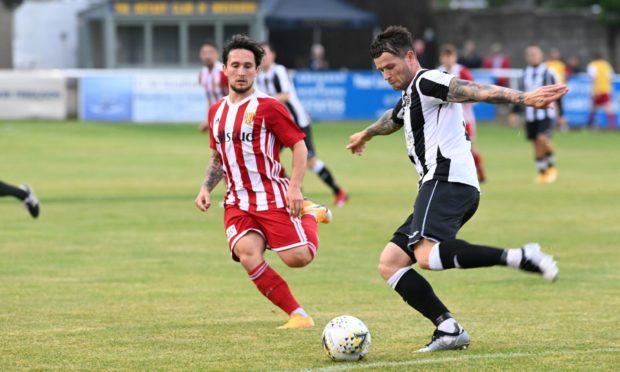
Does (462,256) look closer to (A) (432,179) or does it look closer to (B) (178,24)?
(A) (432,179)

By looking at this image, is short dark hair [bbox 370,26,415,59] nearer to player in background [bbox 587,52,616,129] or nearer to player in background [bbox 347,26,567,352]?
player in background [bbox 347,26,567,352]

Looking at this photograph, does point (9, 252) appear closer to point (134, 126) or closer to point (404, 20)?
point (134, 126)

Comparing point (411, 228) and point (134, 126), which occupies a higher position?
point (411, 228)

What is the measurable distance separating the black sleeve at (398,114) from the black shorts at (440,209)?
0.56 metres

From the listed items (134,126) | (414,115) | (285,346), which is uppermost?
(414,115)

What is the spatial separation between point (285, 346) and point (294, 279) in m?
3.67

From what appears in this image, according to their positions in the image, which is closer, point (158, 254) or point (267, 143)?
point (267, 143)

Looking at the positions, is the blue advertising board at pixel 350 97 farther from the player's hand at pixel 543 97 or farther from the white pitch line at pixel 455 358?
the player's hand at pixel 543 97

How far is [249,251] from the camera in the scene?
8.54m

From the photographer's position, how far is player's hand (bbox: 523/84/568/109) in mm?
6946

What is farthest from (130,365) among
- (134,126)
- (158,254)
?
(134,126)

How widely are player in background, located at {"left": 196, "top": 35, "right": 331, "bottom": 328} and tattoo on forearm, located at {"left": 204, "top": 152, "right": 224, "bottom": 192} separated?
96 millimetres

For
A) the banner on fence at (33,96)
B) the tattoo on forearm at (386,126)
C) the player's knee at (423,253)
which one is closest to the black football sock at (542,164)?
the tattoo on forearm at (386,126)

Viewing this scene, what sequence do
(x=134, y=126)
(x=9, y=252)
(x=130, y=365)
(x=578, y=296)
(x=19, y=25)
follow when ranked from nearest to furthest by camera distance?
1. (x=130, y=365)
2. (x=578, y=296)
3. (x=9, y=252)
4. (x=134, y=126)
5. (x=19, y=25)
